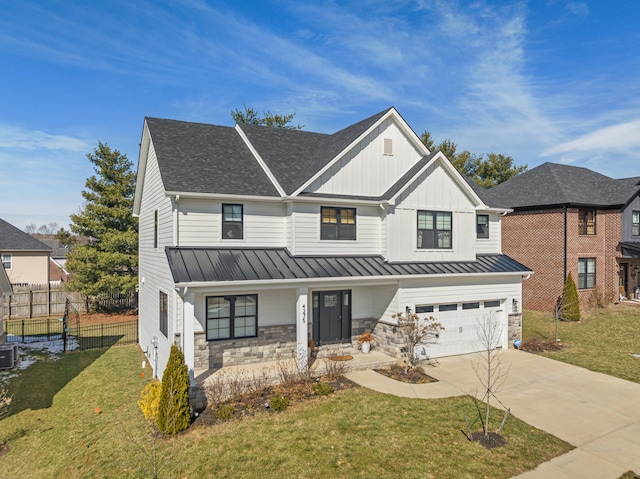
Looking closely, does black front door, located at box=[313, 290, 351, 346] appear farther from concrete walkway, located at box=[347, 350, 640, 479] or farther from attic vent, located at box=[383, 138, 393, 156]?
attic vent, located at box=[383, 138, 393, 156]

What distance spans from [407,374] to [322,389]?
3365mm

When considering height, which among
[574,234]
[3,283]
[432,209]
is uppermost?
[432,209]

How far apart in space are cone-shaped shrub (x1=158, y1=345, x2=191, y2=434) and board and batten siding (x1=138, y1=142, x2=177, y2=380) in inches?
112

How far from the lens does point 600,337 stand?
18.7 m

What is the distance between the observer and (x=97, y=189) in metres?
27.2

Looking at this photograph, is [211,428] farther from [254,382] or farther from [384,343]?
[384,343]

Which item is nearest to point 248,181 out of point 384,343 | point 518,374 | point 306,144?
point 306,144

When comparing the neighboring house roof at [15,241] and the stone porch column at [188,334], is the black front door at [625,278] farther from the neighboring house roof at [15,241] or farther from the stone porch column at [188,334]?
the neighboring house roof at [15,241]

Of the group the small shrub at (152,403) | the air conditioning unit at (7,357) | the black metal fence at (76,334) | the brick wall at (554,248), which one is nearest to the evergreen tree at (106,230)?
the black metal fence at (76,334)

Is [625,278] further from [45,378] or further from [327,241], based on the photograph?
[45,378]

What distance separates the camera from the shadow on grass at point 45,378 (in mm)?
→ 11977

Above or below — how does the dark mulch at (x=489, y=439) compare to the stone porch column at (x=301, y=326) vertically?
below

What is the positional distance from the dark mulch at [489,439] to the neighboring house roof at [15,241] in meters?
34.7

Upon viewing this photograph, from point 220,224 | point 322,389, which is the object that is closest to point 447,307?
point 322,389
